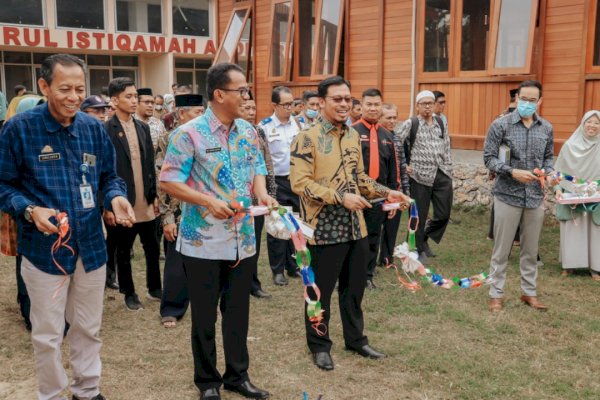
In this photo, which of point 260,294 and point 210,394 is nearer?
point 210,394

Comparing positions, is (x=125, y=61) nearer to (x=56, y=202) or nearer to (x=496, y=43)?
(x=496, y=43)

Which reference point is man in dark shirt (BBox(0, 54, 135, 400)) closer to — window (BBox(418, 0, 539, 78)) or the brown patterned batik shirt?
the brown patterned batik shirt

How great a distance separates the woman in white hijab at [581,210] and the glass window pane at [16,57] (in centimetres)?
2311

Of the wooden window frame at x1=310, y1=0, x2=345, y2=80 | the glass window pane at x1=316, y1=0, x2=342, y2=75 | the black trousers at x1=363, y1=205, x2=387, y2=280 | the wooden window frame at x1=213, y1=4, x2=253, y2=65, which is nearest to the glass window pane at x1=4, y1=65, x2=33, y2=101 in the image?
the wooden window frame at x1=213, y1=4, x2=253, y2=65

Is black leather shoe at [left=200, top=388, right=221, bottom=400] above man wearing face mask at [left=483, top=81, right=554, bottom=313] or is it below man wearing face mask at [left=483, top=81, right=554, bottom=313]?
below

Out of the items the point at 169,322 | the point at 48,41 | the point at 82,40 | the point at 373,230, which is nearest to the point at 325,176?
the point at 169,322

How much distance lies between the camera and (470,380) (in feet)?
13.7

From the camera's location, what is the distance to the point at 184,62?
28.4 meters

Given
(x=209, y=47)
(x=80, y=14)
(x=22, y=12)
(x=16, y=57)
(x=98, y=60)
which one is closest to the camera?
(x=22, y=12)

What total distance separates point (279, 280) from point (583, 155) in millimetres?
3736

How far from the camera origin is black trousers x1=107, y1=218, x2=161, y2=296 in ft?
18.7

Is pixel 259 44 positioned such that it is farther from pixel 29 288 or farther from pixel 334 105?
pixel 29 288

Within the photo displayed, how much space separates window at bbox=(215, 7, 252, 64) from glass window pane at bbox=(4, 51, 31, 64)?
13.1 metres

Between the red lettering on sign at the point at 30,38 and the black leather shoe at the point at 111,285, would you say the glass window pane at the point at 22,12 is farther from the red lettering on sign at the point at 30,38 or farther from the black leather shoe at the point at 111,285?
the black leather shoe at the point at 111,285
